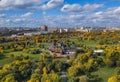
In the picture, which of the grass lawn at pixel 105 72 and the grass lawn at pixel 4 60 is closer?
the grass lawn at pixel 105 72

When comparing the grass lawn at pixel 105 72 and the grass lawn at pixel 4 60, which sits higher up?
the grass lawn at pixel 4 60

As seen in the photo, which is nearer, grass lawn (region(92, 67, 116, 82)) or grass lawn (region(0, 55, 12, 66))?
grass lawn (region(92, 67, 116, 82))

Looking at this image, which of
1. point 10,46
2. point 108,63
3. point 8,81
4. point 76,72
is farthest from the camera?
point 10,46

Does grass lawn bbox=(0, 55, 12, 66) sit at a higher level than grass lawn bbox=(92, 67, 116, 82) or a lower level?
higher

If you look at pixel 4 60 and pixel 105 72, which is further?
pixel 4 60

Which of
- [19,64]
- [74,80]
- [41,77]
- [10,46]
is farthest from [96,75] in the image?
[10,46]

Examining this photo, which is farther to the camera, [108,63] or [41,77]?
[108,63]

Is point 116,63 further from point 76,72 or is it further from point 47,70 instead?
point 47,70

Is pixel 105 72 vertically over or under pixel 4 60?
under
